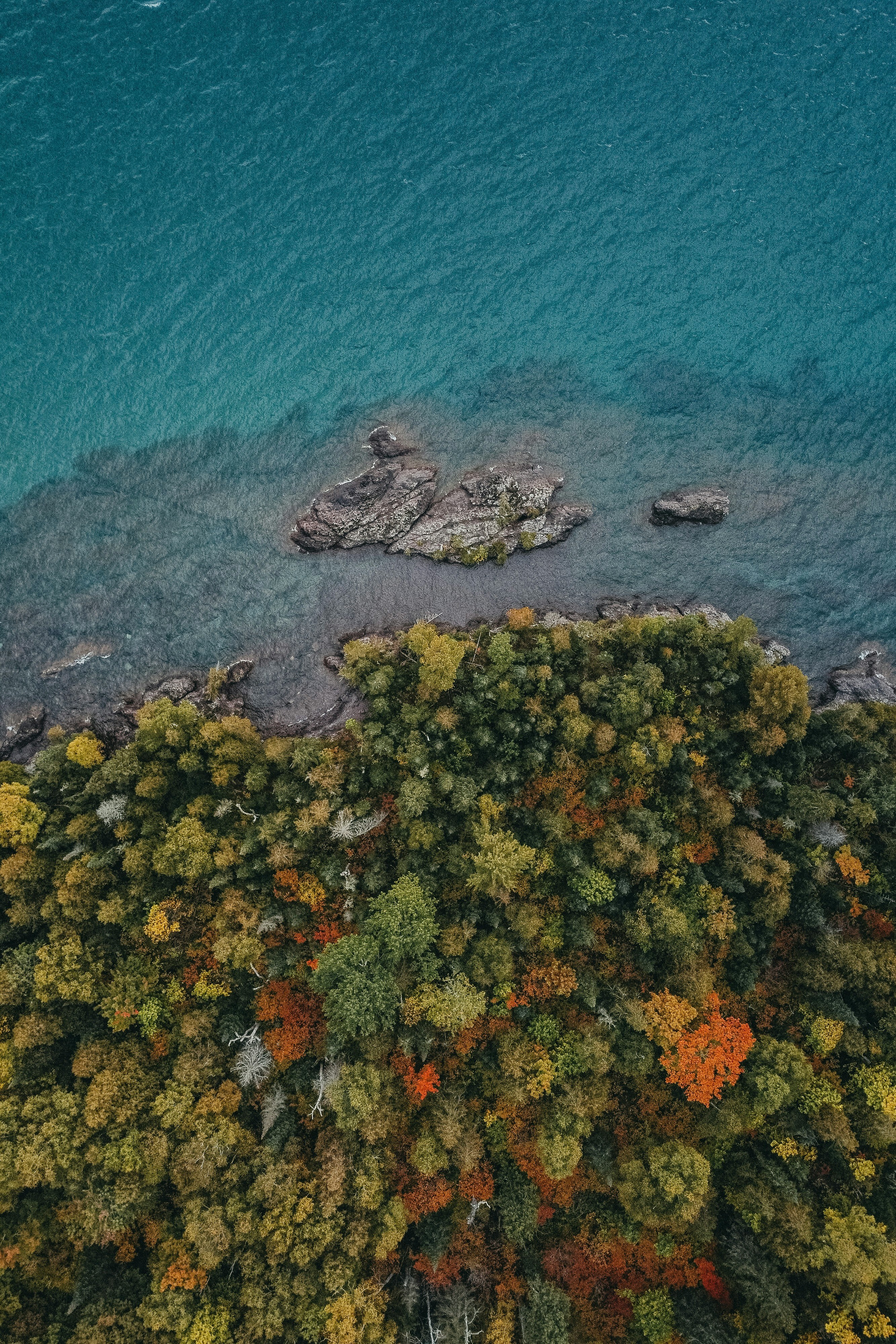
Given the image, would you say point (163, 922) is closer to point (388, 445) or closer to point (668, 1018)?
point (668, 1018)

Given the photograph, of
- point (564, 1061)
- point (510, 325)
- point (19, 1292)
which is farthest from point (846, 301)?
point (19, 1292)

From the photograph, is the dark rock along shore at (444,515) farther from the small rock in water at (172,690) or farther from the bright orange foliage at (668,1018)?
the bright orange foliage at (668,1018)

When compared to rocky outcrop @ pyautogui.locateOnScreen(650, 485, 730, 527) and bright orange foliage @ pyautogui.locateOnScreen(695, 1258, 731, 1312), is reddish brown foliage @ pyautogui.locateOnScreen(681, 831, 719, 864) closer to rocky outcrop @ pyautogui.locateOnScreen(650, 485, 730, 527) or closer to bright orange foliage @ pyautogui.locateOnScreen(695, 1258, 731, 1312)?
bright orange foliage @ pyautogui.locateOnScreen(695, 1258, 731, 1312)

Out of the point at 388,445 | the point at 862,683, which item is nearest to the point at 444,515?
the point at 388,445

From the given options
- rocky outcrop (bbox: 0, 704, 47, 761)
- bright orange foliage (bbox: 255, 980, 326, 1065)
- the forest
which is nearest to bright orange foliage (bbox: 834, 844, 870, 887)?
the forest

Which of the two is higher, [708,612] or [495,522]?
[495,522]
